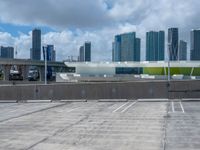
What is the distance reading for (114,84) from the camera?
32.3 metres

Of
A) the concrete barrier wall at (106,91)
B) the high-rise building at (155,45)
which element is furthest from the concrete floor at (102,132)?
the high-rise building at (155,45)

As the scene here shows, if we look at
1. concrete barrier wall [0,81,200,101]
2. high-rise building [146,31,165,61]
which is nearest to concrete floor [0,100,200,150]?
concrete barrier wall [0,81,200,101]

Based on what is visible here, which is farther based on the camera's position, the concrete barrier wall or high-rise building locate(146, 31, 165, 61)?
high-rise building locate(146, 31, 165, 61)

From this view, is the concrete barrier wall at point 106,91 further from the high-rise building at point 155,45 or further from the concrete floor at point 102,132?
the high-rise building at point 155,45

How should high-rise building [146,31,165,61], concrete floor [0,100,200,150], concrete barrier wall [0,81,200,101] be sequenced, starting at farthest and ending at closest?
high-rise building [146,31,165,61] → concrete barrier wall [0,81,200,101] → concrete floor [0,100,200,150]

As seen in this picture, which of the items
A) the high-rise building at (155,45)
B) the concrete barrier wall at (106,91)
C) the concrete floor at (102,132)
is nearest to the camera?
the concrete floor at (102,132)

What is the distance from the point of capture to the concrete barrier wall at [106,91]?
31.7m

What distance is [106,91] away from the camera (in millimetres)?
32562

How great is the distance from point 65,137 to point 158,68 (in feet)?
316

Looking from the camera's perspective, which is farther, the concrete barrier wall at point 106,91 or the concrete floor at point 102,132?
the concrete barrier wall at point 106,91

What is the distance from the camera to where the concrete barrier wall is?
3173 centimetres

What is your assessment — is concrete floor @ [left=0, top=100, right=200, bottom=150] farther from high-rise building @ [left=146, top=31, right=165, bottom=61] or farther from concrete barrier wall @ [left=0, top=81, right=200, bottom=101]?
high-rise building @ [left=146, top=31, right=165, bottom=61]

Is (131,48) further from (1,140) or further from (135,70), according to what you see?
(1,140)

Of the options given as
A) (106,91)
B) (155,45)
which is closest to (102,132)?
(106,91)
